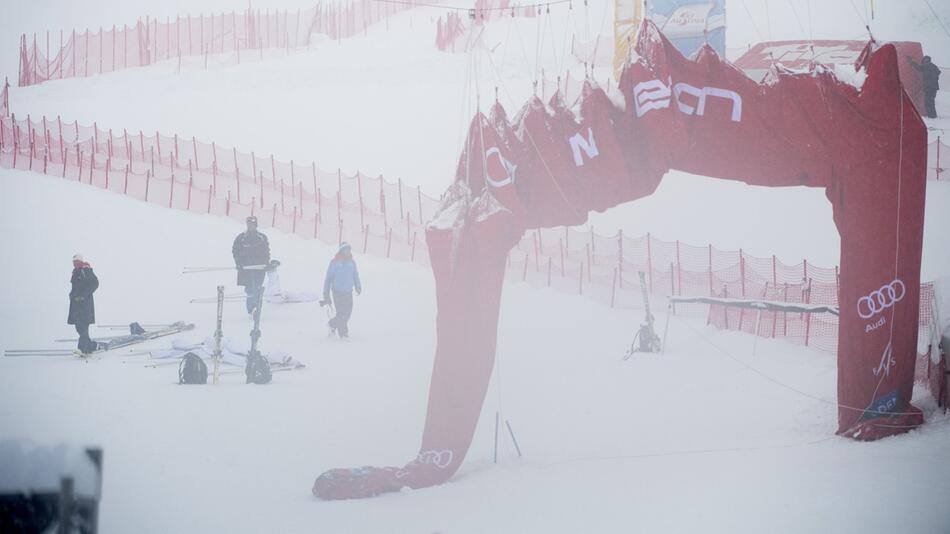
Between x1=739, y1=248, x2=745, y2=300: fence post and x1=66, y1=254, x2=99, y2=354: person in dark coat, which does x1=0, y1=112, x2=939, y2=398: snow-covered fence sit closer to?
x1=739, y1=248, x2=745, y2=300: fence post

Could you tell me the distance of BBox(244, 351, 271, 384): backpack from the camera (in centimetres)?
647

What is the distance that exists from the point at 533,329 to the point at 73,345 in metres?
3.53

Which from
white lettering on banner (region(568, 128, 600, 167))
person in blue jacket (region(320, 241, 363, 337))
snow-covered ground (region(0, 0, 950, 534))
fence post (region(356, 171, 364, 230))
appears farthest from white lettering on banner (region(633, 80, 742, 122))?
fence post (region(356, 171, 364, 230))

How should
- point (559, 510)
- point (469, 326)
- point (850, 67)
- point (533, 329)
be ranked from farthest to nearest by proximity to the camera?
1. point (533, 329)
2. point (850, 67)
3. point (469, 326)
4. point (559, 510)

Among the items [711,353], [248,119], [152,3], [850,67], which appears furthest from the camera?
[248,119]

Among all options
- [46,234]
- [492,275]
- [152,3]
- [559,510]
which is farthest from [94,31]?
[559,510]

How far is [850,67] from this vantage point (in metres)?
6.53

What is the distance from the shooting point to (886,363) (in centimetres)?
592

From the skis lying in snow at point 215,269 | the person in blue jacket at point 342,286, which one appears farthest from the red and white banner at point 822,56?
the skis lying in snow at point 215,269

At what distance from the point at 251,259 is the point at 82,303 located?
147cm

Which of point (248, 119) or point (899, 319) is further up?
point (248, 119)

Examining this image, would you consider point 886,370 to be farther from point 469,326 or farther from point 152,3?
point 152,3

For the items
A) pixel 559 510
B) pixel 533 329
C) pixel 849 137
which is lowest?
pixel 559 510

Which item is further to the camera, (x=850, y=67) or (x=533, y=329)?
(x=533, y=329)
